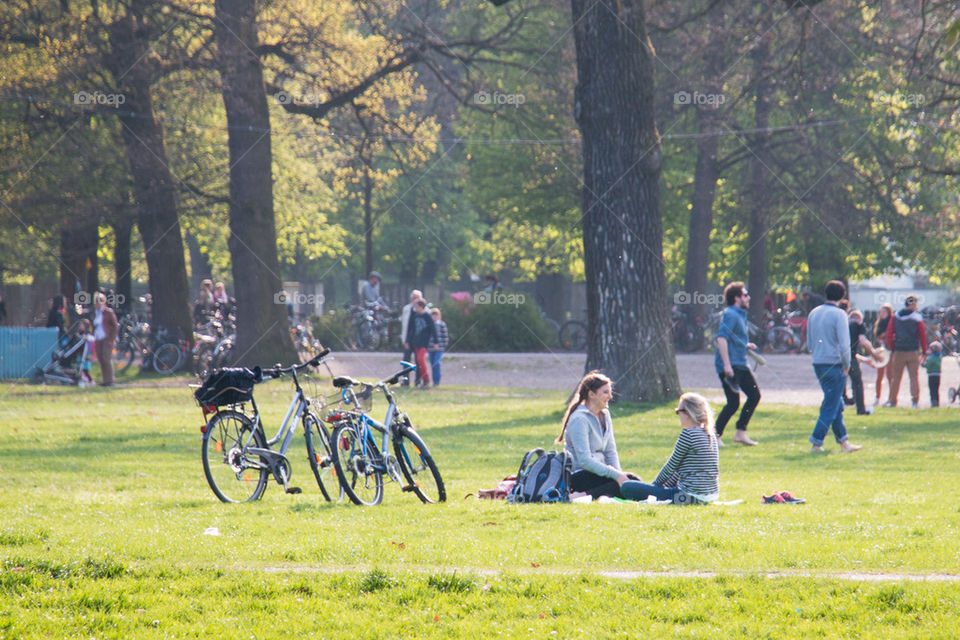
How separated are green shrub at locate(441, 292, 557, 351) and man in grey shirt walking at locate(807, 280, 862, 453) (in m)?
18.7

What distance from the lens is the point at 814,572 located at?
600cm

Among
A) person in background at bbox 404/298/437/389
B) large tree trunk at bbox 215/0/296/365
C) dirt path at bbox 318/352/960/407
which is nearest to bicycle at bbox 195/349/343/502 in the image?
dirt path at bbox 318/352/960/407

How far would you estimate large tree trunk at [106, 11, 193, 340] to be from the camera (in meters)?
21.6

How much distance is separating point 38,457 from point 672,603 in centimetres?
892

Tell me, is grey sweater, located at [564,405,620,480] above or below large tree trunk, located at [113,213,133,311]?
below

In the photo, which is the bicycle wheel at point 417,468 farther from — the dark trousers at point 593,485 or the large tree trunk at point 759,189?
the large tree trunk at point 759,189

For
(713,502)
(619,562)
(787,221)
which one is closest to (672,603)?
(619,562)

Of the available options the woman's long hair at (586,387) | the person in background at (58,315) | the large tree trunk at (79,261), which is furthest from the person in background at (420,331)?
the woman's long hair at (586,387)

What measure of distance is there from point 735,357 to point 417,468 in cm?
598

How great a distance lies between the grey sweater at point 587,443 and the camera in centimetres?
924

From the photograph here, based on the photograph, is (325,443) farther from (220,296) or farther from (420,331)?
(220,296)

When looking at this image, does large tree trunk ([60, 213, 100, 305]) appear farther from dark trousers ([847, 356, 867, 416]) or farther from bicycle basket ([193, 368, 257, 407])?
bicycle basket ([193, 368, 257, 407])

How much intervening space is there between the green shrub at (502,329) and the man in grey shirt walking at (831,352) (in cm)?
1866

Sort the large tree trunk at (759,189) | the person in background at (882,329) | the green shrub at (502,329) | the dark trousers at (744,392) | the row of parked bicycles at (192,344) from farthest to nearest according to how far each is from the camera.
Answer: the green shrub at (502,329) < the large tree trunk at (759,189) < the row of parked bicycles at (192,344) < the person in background at (882,329) < the dark trousers at (744,392)
